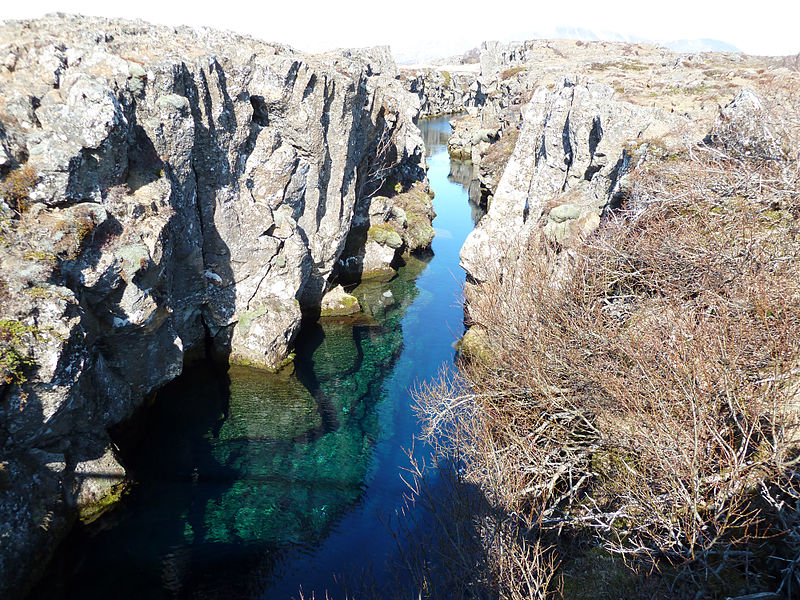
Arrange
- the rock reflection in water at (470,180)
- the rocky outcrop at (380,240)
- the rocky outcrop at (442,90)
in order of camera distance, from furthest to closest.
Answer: the rocky outcrop at (442,90) < the rock reflection in water at (470,180) < the rocky outcrop at (380,240)

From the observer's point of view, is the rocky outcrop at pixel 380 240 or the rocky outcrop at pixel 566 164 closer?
the rocky outcrop at pixel 566 164

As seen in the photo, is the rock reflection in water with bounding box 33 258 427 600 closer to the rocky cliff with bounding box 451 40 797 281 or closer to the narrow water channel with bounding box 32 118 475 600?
the narrow water channel with bounding box 32 118 475 600

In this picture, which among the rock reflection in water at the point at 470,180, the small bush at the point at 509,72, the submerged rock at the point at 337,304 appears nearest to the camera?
the submerged rock at the point at 337,304

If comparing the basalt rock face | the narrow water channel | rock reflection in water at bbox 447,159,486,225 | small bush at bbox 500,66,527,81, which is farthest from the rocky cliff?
small bush at bbox 500,66,527,81

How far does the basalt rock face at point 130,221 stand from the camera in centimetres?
1333

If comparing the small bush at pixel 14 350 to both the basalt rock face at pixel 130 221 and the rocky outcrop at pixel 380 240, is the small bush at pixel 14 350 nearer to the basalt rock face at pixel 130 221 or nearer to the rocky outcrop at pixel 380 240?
the basalt rock face at pixel 130 221

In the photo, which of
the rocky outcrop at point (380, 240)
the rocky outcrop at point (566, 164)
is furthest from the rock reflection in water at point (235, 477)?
the rocky outcrop at point (380, 240)

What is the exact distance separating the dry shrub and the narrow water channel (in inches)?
163

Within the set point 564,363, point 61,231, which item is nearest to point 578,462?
point 564,363

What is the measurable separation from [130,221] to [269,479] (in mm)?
10809

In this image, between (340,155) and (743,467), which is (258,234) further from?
(743,467)

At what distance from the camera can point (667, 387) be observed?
471 inches

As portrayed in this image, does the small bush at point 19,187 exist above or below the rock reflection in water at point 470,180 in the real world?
above

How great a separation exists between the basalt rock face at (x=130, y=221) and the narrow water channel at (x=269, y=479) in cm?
167
